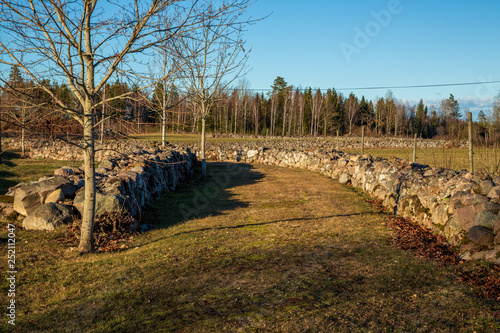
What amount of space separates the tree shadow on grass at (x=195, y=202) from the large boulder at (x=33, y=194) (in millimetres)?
2135

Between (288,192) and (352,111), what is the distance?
61.2 m

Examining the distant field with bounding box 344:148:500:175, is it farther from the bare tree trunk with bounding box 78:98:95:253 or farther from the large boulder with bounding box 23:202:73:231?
the large boulder with bounding box 23:202:73:231

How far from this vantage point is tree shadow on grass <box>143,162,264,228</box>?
347 inches

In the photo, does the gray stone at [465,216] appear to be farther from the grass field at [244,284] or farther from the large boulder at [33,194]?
the large boulder at [33,194]

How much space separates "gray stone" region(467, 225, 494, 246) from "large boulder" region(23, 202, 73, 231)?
763 cm

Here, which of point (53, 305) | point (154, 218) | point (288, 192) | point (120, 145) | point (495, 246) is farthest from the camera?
point (120, 145)

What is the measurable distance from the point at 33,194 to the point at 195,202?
473 cm

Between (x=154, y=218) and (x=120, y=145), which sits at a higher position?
(x=120, y=145)

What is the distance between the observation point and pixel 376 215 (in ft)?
29.6

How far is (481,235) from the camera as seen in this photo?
5.33m


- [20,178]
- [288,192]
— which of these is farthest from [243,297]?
[20,178]

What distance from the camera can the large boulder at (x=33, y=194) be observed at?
23.4ft

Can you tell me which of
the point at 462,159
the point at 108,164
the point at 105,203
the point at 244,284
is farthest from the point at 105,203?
the point at 462,159

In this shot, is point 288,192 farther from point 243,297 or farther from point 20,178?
point 20,178
